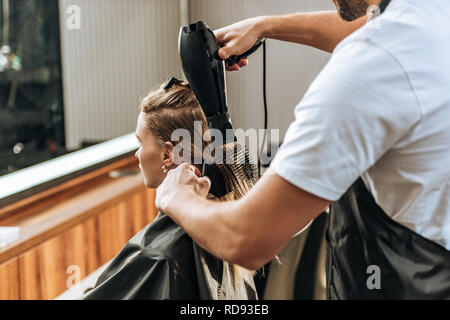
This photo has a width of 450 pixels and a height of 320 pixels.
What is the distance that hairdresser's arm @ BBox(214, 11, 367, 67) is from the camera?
1376 millimetres

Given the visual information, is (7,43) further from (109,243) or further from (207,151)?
(207,151)

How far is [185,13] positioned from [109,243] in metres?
1.57

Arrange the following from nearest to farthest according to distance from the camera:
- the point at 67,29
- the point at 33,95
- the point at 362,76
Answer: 1. the point at 362,76
2. the point at 33,95
3. the point at 67,29

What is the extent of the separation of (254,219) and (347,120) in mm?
234

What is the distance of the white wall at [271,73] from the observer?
2537 millimetres

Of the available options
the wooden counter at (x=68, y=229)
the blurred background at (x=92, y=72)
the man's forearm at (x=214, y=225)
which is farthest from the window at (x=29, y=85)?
the man's forearm at (x=214, y=225)

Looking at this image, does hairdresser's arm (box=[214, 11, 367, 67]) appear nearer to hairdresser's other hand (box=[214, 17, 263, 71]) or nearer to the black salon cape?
hairdresser's other hand (box=[214, 17, 263, 71])

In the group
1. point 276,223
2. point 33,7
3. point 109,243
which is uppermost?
point 33,7

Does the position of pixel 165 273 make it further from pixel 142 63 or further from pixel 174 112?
pixel 142 63

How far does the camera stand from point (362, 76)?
34.2 inches

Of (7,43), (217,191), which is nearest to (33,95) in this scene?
(7,43)

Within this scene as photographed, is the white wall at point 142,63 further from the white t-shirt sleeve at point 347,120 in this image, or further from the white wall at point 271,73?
the white t-shirt sleeve at point 347,120

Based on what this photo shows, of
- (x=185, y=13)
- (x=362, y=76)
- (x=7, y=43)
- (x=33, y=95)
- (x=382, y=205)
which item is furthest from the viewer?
(x=185, y=13)

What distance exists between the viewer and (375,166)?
103 centimetres
